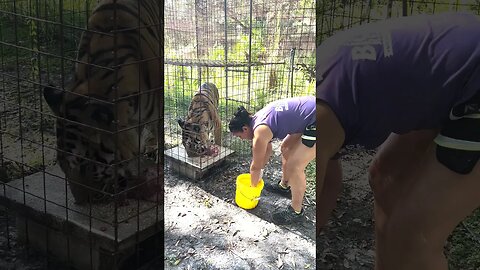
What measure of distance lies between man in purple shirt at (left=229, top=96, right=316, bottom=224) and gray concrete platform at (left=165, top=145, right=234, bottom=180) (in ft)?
0.75

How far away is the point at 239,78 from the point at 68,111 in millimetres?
1006

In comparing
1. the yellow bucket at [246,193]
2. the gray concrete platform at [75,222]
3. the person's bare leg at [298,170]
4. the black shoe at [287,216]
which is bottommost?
the gray concrete platform at [75,222]

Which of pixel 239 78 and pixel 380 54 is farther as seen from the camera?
pixel 239 78

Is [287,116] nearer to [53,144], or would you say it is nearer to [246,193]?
[246,193]

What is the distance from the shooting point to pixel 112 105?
9.21ft

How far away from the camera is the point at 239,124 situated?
2.68m

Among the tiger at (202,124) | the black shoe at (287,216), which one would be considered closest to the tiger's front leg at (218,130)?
the tiger at (202,124)

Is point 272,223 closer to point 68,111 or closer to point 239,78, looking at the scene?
point 239,78

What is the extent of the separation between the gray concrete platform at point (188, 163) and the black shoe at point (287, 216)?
384 millimetres

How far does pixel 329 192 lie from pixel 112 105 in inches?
43.3

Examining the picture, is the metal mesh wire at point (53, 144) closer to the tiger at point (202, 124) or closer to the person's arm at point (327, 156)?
the tiger at point (202, 124)

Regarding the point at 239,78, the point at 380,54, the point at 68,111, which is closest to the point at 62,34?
the point at 68,111

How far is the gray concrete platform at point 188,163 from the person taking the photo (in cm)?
285

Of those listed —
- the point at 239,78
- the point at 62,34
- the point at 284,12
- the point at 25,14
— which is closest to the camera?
the point at 284,12
